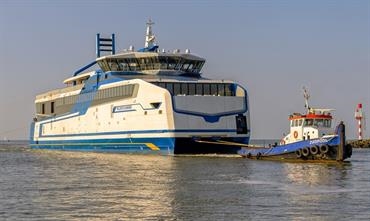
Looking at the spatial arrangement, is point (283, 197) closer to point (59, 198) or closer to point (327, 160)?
point (59, 198)

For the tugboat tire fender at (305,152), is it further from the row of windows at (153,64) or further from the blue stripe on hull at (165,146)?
the row of windows at (153,64)

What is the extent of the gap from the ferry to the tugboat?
3491 mm

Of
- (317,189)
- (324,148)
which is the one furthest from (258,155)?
(317,189)

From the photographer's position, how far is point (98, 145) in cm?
6116

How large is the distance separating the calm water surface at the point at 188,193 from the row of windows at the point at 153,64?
20.3 meters

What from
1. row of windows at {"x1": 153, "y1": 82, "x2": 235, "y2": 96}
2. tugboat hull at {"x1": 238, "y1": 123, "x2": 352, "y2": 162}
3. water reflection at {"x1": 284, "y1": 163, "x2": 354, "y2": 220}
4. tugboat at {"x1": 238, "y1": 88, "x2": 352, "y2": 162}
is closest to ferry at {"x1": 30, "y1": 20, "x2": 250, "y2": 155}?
row of windows at {"x1": 153, "y1": 82, "x2": 235, "y2": 96}

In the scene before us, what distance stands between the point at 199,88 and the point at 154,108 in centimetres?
487

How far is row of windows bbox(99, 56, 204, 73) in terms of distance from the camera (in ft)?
195

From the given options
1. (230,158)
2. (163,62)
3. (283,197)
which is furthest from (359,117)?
(283,197)

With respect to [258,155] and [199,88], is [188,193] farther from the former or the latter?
[199,88]

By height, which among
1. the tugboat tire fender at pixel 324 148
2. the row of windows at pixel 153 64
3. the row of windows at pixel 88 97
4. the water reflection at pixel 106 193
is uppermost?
the row of windows at pixel 153 64

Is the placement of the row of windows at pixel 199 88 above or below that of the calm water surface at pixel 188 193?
above

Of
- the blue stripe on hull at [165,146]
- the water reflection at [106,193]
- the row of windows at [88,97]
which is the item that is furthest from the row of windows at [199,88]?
the water reflection at [106,193]

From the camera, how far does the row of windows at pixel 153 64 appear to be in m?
59.3
